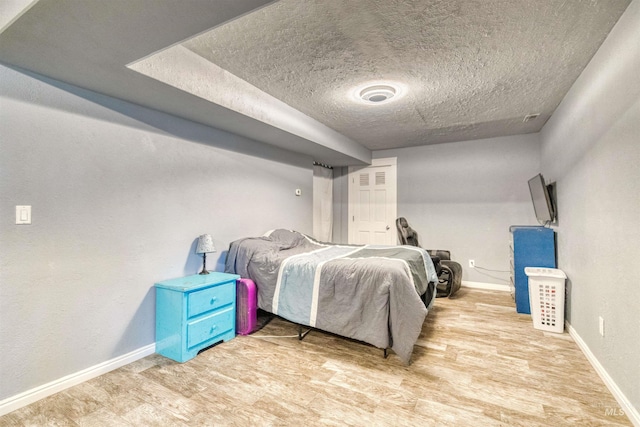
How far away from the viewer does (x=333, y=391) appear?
1984 mm

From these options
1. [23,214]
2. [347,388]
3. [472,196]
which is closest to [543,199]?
[472,196]

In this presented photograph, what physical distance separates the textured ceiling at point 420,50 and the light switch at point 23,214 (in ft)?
5.04

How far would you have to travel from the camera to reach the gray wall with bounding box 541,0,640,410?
65.5 inches

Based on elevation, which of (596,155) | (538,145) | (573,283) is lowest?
(573,283)

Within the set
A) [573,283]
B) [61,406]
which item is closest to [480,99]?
[573,283]

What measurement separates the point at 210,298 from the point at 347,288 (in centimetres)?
122

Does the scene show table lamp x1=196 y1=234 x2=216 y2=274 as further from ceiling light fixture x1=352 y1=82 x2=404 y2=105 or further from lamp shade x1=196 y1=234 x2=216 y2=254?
ceiling light fixture x1=352 y1=82 x2=404 y2=105

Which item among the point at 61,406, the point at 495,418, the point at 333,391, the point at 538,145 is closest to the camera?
the point at 495,418

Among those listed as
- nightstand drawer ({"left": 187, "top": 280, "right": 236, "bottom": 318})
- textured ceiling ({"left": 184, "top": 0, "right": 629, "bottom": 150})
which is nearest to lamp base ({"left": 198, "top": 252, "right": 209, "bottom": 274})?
nightstand drawer ({"left": 187, "top": 280, "right": 236, "bottom": 318})

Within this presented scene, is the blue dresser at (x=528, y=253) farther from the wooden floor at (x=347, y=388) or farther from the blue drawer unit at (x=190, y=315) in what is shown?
the blue drawer unit at (x=190, y=315)

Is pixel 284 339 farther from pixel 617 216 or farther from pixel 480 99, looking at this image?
pixel 480 99

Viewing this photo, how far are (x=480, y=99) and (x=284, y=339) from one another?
3.20m

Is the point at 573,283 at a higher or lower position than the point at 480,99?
lower

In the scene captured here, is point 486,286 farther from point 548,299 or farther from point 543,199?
point 543,199
